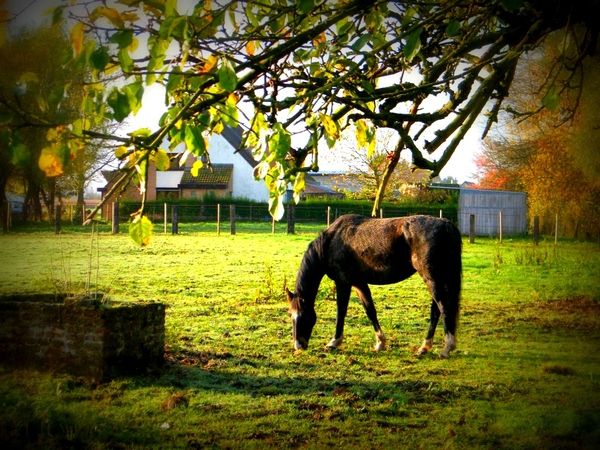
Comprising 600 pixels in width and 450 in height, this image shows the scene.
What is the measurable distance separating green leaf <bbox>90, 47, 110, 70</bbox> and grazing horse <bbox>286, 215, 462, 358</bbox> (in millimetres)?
5094

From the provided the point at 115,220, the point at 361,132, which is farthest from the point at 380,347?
the point at 115,220

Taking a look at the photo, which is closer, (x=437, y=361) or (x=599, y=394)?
(x=599, y=394)

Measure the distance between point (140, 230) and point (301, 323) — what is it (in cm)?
460

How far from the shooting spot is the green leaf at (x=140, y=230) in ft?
9.45

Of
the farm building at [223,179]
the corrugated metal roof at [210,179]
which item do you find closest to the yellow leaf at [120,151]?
the corrugated metal roof at [210,179]

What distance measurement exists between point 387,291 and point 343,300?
469cm

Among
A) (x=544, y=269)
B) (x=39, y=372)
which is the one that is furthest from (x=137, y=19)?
(x=544, y=269)

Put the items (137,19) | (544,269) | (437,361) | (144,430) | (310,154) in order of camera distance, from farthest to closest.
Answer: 1. (544,269)
2. (437,361)
3. (144,430)
4. (310,154)
5. (137,19)

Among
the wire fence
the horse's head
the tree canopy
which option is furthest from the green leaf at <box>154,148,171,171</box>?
the wire fence

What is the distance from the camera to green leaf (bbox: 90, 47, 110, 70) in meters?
2.58

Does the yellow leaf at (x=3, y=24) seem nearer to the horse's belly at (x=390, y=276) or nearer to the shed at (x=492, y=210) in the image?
the horse's belly at (x=390, y=276)

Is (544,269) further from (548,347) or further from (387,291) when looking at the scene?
(548,347)

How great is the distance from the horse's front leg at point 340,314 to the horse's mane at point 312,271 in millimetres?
289

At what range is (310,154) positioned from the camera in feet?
13.6
